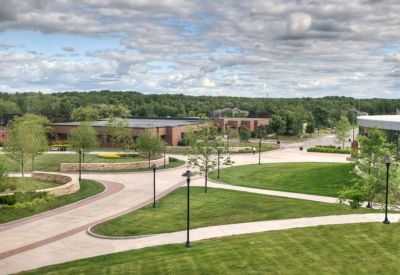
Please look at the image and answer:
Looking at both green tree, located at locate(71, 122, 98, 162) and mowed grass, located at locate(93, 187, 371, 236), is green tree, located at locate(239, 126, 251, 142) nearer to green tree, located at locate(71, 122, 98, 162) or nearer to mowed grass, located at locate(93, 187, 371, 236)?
Result: green tree, located at locate(71, 122, 98, 162)

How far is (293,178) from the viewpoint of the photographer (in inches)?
1652

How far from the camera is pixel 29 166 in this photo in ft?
178

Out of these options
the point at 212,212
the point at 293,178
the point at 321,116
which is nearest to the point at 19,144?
the point at 212,212

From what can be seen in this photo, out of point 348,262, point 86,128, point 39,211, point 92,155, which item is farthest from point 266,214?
point 92,155

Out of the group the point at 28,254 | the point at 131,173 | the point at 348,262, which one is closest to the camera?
the point at 348,262

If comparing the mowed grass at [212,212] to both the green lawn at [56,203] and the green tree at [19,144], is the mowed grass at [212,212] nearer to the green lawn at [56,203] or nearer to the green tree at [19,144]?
the green lawn at [56,203]

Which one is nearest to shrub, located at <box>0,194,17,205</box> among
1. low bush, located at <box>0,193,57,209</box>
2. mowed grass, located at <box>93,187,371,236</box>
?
low bush, located at <box>0,193,57,209</box>

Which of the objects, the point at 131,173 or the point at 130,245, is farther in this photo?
the point at 131,173

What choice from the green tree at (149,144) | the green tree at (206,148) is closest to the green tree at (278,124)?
the green tree at (149,144)

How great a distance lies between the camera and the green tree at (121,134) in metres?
67.3

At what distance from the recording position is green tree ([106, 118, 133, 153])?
67.3m

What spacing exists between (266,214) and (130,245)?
29.5ft

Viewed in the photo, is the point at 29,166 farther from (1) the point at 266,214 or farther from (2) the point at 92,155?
(1) the point at 266,214

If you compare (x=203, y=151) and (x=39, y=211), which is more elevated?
(x=203, y=151)
